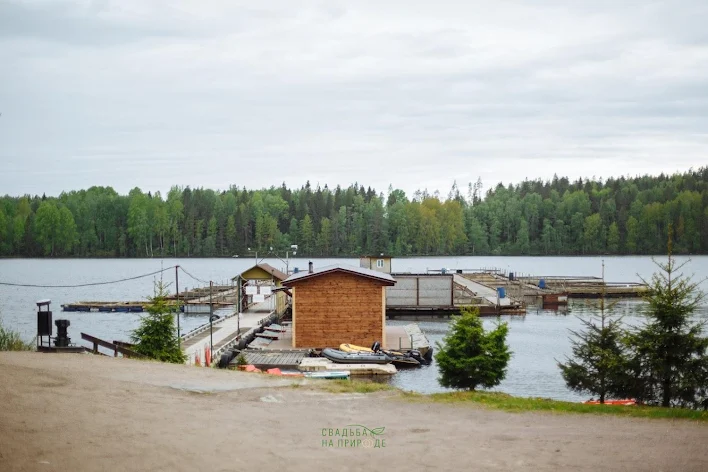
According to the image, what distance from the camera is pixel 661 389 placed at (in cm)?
1767

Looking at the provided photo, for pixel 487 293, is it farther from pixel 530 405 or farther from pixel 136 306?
pixel 530 405

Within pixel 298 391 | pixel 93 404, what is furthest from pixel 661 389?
pixel 93 404

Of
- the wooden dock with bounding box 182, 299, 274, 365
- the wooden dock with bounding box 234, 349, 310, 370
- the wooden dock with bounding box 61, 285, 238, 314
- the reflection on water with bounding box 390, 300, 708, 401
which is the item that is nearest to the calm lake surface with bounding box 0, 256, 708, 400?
the reflection on water with bounding box 390, 300, 708, 401

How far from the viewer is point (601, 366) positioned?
64.1ft

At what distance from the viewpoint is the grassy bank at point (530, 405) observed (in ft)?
49.9

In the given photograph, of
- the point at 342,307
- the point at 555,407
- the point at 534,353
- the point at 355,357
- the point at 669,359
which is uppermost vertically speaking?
the point at 669,359

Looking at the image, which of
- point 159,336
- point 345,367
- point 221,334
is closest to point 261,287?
point 221,334

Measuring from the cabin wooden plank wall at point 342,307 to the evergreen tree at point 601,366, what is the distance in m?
16.8

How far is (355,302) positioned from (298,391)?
2076cm

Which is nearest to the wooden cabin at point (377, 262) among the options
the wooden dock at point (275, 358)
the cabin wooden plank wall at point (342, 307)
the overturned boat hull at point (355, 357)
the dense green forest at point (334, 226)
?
the cabin wooden plank wall at point (342, 307)

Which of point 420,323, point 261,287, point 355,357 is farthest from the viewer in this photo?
point 420,323

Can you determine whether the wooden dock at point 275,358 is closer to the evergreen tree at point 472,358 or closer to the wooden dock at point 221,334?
the wooden dock at point 221,334

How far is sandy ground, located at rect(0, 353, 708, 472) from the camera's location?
409 inches

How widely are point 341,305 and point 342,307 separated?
111 millimetres
